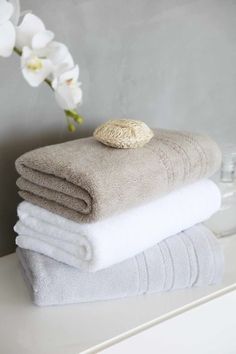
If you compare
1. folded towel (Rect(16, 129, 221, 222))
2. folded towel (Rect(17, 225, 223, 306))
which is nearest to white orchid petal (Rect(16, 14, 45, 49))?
folded towel (Rect(16, 129, 221, 222))

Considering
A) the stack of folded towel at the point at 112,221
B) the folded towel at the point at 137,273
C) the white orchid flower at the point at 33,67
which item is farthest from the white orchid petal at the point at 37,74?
the folded towel at the point at 137,273

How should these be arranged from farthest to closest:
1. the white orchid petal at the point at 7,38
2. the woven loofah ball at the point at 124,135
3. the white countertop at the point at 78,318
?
1. the woven loofah ball at the point at 124,135
2. the white countertop at the point at 78,318
3. the white orchid petal at the point at 7,38

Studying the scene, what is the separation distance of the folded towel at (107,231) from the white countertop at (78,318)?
71mm

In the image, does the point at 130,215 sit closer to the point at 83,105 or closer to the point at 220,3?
the point at 83,105

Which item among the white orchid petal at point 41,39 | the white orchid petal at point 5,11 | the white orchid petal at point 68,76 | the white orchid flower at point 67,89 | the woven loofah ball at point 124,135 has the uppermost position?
the white orchid petal at point 5,11

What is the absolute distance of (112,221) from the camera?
2.34ft

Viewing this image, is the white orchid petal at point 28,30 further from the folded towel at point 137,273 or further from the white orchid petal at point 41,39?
the folded towel at point 137,273

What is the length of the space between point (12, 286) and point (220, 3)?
72cm

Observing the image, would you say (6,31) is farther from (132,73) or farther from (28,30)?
(132,73)

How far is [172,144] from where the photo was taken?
80 centimetres

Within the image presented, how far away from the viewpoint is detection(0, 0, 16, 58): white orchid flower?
1.51ft

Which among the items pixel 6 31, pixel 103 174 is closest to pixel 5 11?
pixel 6 31

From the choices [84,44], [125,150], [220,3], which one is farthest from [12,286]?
[220,3]

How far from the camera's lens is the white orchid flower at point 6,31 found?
1.51 feet
